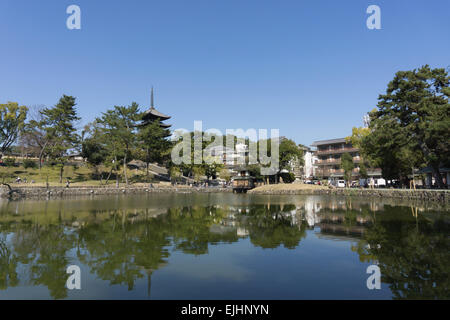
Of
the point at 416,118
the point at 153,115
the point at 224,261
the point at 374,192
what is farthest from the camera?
the point at 153,115

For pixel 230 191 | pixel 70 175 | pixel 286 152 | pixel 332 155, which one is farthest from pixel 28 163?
pixel 332 155

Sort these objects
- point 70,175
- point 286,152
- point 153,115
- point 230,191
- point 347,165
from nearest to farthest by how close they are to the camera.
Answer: point 70,175 < point 230,191 < point 347,165 < point 286,152 < point 153,115

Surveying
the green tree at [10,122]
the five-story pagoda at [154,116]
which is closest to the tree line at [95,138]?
the green tree at [10,122]

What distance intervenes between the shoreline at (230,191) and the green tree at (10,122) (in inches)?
598

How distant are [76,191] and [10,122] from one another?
19.1m

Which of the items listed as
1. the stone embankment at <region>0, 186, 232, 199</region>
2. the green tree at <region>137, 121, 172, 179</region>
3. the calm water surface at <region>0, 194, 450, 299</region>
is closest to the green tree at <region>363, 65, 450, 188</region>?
the calm water surface at <region>0, 194, 450, 299</region>

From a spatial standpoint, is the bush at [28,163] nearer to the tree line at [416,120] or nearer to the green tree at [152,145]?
the green tree at [152,145]

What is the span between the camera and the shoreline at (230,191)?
3323cm

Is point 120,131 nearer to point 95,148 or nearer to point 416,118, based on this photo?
point 95,148

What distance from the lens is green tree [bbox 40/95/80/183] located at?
5034cm

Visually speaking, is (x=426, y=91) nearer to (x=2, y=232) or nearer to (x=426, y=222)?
(x=426, y=222)

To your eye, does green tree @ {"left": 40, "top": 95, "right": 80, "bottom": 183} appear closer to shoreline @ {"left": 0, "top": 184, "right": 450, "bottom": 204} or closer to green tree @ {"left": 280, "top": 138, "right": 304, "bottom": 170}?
shoreline @ {"left": 0, "top": 184, "right": 450, "bottom": 204}

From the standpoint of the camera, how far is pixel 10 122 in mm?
49500
